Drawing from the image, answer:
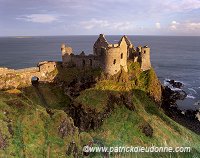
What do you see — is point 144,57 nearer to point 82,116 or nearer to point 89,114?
point 89,114

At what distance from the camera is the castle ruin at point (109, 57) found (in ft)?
200

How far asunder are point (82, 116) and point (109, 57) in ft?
46.0

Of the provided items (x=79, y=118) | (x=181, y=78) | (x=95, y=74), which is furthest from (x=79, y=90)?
(x=181, y=78)

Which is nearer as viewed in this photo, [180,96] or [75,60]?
[75,60]

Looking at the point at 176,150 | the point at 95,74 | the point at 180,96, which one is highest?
the point at 176,150

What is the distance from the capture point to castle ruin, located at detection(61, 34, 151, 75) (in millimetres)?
60906

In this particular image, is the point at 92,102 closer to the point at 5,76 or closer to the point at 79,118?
the point at 79,118

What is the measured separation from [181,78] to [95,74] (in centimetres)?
6879

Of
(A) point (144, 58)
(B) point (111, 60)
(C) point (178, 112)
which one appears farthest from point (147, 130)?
(C) point (178, 112)

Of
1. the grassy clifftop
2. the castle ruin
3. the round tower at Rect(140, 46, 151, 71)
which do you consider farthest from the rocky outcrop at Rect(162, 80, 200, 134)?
the castle ruin

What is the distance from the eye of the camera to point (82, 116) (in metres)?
53.8

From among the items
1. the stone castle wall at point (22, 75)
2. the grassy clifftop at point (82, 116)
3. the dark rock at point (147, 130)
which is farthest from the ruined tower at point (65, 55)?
the dark rock at point (147, 130)

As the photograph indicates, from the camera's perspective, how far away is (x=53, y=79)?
6475cm

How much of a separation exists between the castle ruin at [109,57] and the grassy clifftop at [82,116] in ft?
5.26
